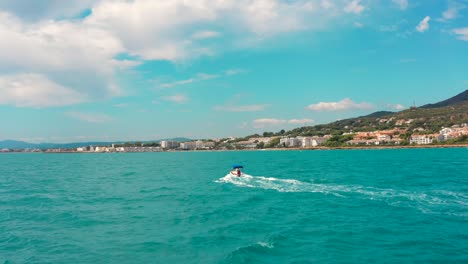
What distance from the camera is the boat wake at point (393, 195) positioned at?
31148 mm

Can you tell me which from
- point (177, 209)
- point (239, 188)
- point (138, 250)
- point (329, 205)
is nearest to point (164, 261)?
point (138, 250)

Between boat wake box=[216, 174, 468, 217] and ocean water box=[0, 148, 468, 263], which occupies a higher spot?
boat wake box=[216, 174, 468, 217]

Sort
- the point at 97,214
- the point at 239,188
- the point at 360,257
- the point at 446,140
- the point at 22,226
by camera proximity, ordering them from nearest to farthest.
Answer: the point at 360,257, the point at 22,226, the point at 97,214, the point at 239,188, the point at 446,140

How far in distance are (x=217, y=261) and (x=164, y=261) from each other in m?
3.07

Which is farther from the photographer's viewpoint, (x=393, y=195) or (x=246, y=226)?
(x=393, y=195)

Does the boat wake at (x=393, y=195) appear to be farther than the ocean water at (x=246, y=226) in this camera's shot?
Yes

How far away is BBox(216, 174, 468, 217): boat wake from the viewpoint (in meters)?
31.1

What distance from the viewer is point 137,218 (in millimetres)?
30906

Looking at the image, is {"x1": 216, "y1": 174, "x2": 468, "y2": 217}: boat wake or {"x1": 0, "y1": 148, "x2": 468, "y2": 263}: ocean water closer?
{"x1": 0, "y1": 148, "x2": 468, "y2": 263}: ocean water

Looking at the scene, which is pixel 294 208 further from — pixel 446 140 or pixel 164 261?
pixel 446 140

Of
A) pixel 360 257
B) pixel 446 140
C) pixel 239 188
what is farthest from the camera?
pixel 446 140

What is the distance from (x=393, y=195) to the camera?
3806cm

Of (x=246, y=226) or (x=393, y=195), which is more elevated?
(x=393, y=195)

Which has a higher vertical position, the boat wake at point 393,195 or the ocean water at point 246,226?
the boat wake at point 393,195
